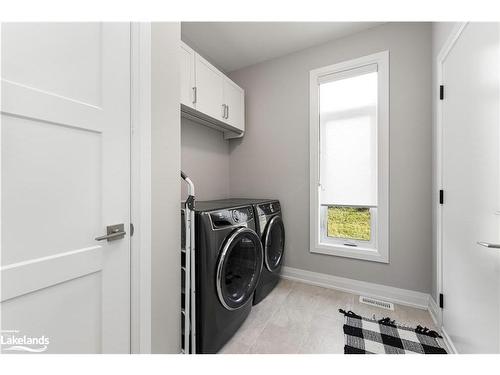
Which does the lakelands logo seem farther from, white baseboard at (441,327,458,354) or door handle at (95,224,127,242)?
white baseboard at (441,327,458,354)

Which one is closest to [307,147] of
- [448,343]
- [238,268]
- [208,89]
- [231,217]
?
[208,89]

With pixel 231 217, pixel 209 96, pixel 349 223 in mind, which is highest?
pixel 209 96

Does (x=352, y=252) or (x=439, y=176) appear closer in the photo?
(x=439, y=176)

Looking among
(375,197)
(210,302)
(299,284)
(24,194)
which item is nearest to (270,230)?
(299,284)

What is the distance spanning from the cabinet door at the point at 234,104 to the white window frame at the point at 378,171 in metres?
0.82

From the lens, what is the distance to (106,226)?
3.02ft

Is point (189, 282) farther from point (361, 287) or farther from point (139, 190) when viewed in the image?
point (361, 287)

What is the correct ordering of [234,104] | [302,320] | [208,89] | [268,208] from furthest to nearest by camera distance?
[234,104] < [268,208] < [208,89] < [302,320]

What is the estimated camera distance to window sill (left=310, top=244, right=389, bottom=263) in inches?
79.6

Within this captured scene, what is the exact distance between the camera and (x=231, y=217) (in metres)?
1.50

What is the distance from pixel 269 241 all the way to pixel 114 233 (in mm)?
1434

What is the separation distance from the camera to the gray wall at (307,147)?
1.85 m

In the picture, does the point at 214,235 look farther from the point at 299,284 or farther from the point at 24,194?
the point at 299,284

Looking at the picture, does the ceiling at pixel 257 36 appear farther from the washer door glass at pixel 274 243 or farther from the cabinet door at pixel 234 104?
the washer door glass at pixel 274 243
